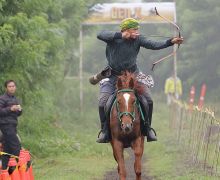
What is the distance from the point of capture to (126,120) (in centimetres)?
1041

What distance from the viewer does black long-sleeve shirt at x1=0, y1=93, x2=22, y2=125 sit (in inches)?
526

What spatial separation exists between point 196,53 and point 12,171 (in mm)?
33521

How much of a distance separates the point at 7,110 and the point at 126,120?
3.77 metres

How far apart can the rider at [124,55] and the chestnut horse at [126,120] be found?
0.76 feet

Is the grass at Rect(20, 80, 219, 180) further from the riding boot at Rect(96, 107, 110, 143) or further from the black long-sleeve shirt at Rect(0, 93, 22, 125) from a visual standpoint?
the riding boot at Rect(96, 107, 110, 143)

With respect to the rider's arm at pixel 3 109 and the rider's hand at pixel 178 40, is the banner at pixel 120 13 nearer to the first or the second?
the rider's arm at pixel 3 109

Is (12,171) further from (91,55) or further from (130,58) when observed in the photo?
(91,55)

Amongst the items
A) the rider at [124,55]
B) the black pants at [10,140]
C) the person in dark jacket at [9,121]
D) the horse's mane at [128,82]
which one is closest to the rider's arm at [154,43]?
the rider at [124,55]

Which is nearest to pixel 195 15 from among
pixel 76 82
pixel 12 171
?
pixel 76 82

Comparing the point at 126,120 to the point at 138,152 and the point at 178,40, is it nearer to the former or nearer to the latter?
the point at 138,152

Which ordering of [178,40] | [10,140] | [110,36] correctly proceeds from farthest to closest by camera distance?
[10,140], [110,36], [178,40]

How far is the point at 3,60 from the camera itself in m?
16.3

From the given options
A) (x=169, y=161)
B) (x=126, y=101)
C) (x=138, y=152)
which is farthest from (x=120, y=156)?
(x=169, y=161)

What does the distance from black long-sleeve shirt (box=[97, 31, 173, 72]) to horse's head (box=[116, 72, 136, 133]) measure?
443 millimetres
